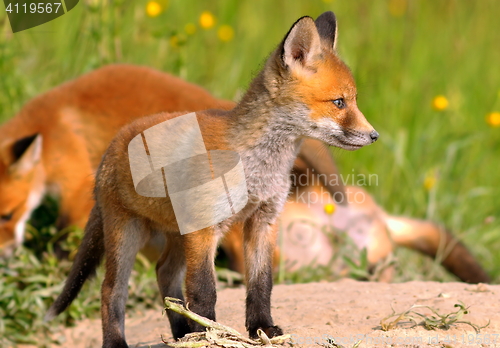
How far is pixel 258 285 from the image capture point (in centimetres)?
345

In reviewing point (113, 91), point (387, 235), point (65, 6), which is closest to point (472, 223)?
point (387, 235)

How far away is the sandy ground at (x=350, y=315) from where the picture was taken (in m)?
3.36

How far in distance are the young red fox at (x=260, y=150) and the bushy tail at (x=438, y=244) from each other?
3081 millimetres

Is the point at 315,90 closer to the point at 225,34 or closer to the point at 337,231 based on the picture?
the point at 337,231

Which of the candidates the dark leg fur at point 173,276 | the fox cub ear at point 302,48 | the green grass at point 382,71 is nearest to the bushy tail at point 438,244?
the green grass at point 382,71

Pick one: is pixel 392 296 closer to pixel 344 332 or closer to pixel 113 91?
pixel 344 332

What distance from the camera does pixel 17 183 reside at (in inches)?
238

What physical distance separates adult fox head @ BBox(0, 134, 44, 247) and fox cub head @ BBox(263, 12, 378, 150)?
3268 mm

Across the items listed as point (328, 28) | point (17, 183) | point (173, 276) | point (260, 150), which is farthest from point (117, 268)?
point (17, 183)

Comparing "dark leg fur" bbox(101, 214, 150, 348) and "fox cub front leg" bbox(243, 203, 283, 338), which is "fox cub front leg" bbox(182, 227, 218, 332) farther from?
"dark leg fur" bbox(101, 214, 150, 348)

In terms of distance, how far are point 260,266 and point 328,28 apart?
55.5 inches

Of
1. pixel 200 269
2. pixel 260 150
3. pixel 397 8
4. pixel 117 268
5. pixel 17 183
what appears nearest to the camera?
pixel 200 269

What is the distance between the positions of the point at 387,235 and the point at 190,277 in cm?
347

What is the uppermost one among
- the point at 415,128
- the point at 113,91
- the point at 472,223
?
the point at 113,91
